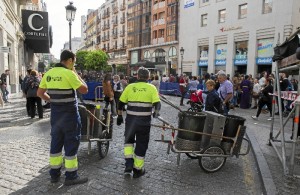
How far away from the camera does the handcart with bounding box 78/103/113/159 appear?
5102 mm

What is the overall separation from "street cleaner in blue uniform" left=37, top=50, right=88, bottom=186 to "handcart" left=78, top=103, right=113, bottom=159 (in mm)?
911

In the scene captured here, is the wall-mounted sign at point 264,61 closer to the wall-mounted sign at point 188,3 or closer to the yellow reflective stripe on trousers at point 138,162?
the wall-mounted sign at point 188,3

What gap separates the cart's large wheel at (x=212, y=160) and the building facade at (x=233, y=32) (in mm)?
22328

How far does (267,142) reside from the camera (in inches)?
275

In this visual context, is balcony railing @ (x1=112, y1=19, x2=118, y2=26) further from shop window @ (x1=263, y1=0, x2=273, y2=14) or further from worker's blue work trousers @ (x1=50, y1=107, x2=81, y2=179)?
worker's blue work trousers @ (x1=50, y1=107, x2=81, y2=179)

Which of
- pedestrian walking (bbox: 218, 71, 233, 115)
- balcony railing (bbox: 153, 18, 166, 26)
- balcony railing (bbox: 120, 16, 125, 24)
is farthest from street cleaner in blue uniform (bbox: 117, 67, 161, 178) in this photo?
balcony railing (bbox: 120, 16, 125, 24)

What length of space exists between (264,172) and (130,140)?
2251 millimetres

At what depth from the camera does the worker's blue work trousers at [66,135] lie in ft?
13.2

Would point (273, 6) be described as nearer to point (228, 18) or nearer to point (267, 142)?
point (228, 18)

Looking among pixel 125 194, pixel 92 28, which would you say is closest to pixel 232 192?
pixel 125 194

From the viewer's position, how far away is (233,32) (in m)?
29.8

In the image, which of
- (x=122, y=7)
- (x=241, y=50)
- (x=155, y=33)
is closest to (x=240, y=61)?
(x=241, y=50)

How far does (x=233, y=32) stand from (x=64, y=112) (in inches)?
1121

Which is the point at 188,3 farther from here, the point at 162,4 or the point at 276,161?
the point at 276,161
